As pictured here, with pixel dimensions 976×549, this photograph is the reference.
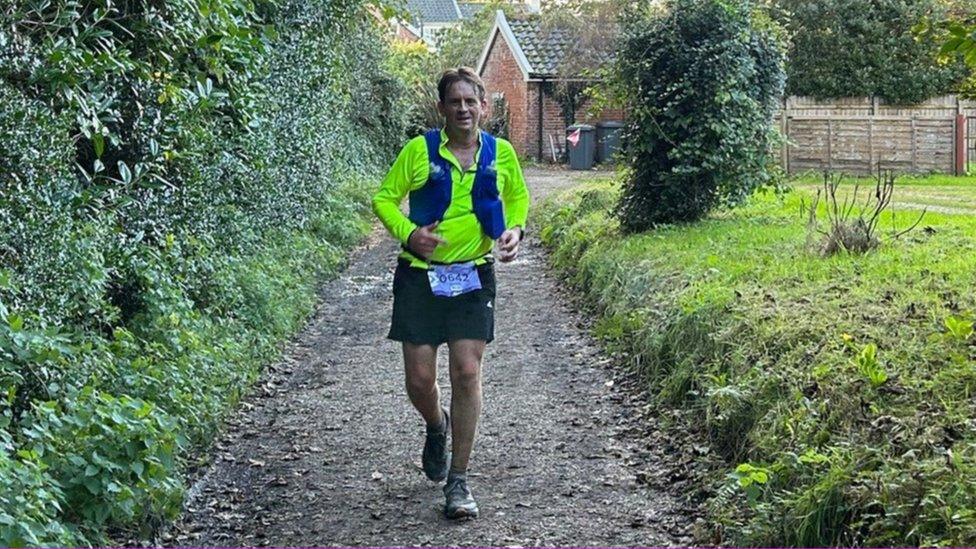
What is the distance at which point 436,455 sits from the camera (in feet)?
21.4

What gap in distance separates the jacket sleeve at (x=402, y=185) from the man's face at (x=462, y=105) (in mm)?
198

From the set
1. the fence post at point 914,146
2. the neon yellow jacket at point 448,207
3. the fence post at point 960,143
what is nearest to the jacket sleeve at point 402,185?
the neon yellow jacket at point 448,207

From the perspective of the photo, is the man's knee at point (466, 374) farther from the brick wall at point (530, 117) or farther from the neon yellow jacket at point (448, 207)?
the brick wall at point (530, 117)

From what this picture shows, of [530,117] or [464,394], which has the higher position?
[530,117]

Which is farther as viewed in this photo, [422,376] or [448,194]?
[422,376]

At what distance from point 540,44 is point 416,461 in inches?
1363

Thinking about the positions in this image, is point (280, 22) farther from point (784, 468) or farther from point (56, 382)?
point (784, 468)

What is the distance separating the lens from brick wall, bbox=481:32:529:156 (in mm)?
39794

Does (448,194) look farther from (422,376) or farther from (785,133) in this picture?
(785,133)

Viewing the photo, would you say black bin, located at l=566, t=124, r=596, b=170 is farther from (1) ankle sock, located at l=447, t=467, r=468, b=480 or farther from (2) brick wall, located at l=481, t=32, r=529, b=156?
(1) ankle sock, located at l=447, t=467, r=468, b=480

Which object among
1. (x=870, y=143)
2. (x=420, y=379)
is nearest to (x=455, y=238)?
(x=420, y=379)

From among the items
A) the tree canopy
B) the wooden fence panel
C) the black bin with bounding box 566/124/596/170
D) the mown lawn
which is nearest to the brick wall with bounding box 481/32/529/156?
the black bin with bounding box 566/124/596/170

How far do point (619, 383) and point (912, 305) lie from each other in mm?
2280

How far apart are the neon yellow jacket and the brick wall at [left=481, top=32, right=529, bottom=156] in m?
32.6
